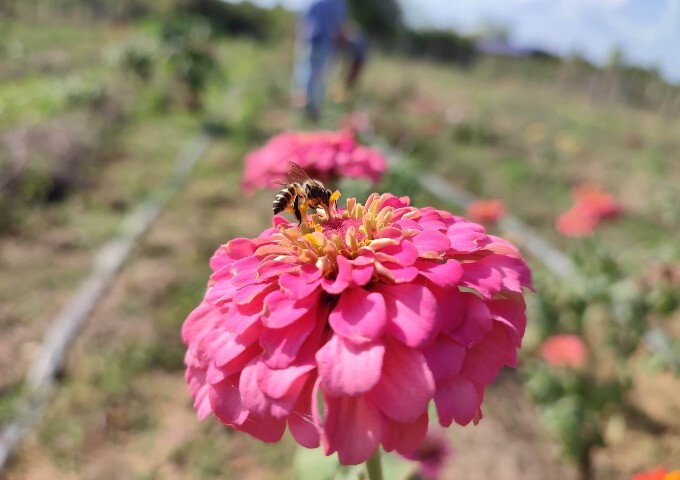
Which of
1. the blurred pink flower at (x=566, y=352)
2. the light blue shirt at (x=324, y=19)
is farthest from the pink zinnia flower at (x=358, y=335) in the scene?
the light blue shirt at (x=324, y=19)

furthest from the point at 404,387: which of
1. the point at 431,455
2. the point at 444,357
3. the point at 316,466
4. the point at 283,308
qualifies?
the point at 431,455

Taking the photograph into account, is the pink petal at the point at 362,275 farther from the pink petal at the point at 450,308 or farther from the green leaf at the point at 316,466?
the green leaf at the point at 316,466

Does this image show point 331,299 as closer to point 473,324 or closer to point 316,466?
point 473,324

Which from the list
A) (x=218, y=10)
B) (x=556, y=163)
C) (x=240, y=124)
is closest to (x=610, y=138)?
(x=556, y=163)

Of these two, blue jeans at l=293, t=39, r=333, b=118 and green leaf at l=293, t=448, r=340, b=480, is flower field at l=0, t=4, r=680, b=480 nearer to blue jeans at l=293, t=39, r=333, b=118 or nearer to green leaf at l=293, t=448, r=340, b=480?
green leaf at l=293, t=448, r=340, b=480

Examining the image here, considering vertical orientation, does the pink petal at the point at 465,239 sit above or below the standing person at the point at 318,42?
above

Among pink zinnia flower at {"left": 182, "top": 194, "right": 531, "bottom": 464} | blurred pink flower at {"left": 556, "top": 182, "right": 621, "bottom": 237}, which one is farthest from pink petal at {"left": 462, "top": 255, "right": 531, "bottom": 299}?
blurred pink flower at {"left": 556, "top": 182, "right": 621, "bottom": 237}
